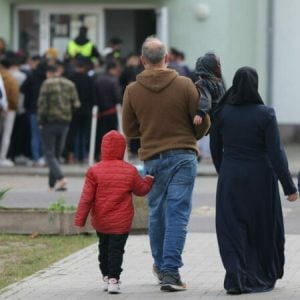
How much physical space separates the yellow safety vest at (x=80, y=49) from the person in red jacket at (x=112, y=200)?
46.7 ft

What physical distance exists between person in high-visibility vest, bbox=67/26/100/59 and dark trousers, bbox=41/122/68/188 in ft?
20.1

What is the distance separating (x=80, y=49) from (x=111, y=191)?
14533mm

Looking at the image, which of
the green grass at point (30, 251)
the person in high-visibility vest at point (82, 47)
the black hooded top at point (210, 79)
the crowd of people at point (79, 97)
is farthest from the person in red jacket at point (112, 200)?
the person in high-visibility vest at point (82, 47)

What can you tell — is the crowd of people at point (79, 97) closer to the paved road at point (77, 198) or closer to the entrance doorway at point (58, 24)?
the paved road at point (77, 198)

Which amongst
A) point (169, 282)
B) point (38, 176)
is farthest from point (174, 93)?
point (38, 176)

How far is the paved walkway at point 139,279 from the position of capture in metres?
9.21

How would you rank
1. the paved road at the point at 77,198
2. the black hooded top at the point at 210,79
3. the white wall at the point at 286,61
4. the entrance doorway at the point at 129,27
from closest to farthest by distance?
the black hooded top at the point at 210,79, the paved road at the point at 77,198, the white wall at the point at 286,61, the entrance doorway at the point at 129,27

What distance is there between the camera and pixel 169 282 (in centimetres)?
931

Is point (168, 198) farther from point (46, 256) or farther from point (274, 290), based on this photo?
point (46, 256)

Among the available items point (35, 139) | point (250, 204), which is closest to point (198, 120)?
point (250, 204)

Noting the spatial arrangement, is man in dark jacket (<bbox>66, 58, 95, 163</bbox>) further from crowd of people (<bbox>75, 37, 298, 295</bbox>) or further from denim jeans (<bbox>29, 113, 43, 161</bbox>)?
crowd of people (<bbox>75, 37, 298, 295</bbox>)

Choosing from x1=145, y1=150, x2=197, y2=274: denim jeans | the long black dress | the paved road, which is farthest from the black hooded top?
the paved road

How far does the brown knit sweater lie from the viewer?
9.38 meters

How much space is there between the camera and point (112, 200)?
923cm
